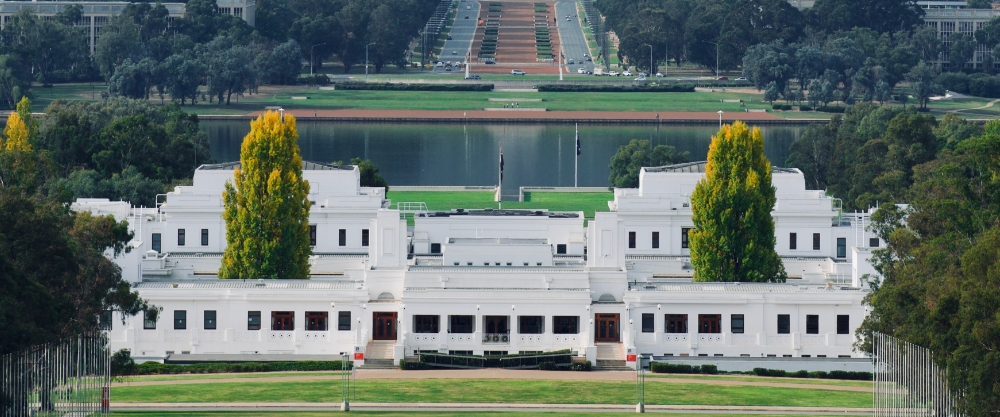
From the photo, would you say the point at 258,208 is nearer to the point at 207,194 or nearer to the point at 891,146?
the point at 207,194

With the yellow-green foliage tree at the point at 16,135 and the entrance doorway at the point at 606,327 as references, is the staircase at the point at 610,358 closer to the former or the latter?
the entrance doorway at the point at 606,327

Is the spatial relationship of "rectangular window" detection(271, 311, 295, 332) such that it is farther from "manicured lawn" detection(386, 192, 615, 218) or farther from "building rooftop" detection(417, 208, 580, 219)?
"manicured lawn" detection(386, 192, 615, 218)

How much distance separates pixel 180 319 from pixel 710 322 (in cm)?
2199

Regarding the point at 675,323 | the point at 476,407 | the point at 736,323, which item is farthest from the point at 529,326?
the point at 476,407

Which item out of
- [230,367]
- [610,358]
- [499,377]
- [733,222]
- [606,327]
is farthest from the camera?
[733,222]

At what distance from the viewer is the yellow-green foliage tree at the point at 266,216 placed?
3629 inches

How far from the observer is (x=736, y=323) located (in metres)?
86.1

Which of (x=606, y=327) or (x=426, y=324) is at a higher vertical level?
(x=426, y=324)

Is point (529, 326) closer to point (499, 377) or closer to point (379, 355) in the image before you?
point (499, 377)

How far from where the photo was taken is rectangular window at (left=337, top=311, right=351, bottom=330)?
283 feet

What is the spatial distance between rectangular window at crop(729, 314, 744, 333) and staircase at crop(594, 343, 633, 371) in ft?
15.5

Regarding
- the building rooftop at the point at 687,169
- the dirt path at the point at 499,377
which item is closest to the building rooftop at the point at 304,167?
the building rooftop at the point at 687,169

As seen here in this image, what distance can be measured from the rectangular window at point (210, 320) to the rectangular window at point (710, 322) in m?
20.1

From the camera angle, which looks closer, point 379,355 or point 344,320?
point 379,355
